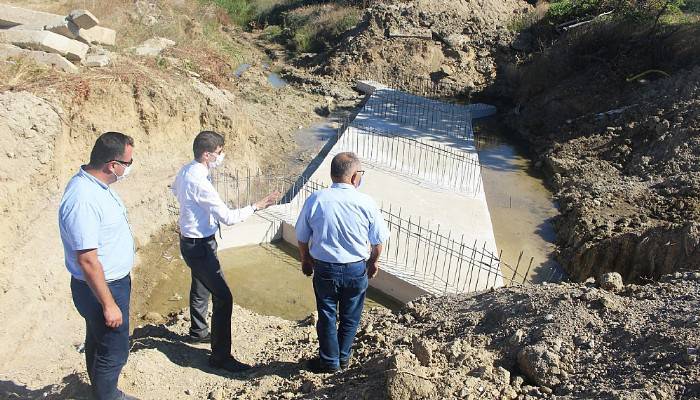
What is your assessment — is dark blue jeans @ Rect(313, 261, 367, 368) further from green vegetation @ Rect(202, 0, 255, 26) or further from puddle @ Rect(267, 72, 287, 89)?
green vegetation @ Rect(202, 0, 255, 26)

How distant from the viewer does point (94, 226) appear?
11.1ft

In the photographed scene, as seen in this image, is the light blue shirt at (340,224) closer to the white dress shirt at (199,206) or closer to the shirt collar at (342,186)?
the shirt collar at (342,186)

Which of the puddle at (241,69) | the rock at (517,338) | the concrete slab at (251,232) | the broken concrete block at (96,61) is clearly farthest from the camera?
the puddle at (241,69)

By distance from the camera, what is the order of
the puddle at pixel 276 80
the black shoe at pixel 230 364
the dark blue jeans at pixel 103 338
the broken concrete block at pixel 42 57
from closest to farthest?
the dark blue jeans at pixel 103 338 < the black shoe at pixel 230 364 < the broken concrete block at pixel 42 57 < the puddle at pixel 276 80

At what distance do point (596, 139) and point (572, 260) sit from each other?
471 centimetres

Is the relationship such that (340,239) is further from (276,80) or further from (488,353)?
(276,80)

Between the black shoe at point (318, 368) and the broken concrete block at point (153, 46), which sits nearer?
the black shoe at point (318, 368)

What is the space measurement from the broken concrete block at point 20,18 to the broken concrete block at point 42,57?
1.65 meters

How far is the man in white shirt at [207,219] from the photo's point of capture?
14.3 feet

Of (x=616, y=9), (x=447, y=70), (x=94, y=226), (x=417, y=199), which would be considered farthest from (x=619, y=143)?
(x=94, y=226)

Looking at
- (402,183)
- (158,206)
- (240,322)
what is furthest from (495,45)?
(240,322)

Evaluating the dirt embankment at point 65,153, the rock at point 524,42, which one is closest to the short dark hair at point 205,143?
the dirt embankment at point 65,153

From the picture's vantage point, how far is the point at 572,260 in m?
7.91

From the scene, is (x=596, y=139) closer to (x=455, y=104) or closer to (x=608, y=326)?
(x=455, y=104)
